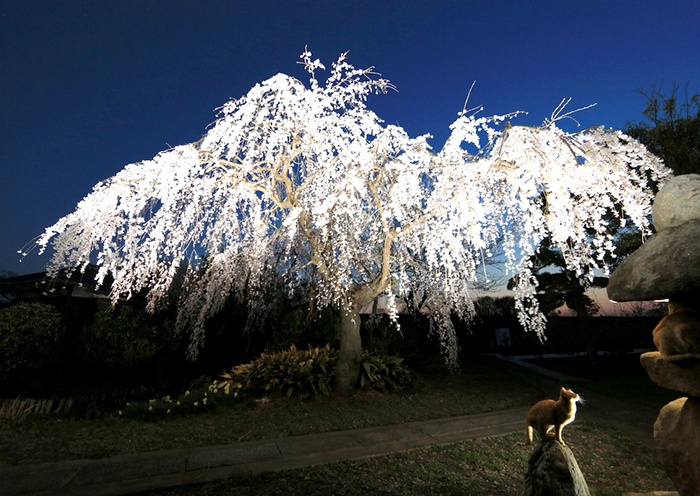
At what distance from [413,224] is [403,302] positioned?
17.7ft

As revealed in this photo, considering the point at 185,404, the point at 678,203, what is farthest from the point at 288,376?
the point at 678,203

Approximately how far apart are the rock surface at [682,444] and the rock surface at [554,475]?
608 mm

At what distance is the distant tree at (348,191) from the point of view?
149 inches

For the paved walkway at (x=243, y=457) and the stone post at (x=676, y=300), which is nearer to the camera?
the stone post at (x=676, y=300)

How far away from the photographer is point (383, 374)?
7293 mm

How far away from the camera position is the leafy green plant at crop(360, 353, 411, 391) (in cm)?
692

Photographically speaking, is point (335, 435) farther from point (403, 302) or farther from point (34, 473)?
point (403, 302)

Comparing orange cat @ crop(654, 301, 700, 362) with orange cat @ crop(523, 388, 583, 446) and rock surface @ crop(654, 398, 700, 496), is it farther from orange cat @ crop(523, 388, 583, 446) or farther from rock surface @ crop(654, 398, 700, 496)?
orange cat @ crop(523, 388, 583, 446)

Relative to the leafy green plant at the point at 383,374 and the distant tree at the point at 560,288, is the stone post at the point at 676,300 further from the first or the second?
the distant tree at the point at 560,288

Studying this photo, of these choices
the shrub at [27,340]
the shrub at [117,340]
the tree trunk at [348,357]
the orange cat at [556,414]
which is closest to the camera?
the orange cat at [556,414]

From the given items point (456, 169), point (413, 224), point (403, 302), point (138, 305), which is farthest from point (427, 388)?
point (138, 305)

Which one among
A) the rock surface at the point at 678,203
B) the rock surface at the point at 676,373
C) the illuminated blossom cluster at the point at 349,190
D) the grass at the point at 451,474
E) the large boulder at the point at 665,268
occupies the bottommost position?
the grass at the point at 451,474

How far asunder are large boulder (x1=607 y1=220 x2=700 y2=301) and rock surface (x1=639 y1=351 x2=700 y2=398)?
0.38 m

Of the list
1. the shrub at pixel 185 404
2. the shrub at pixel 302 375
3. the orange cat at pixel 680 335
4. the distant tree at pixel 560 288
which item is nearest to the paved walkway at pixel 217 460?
the shrub at pixel 185 404
